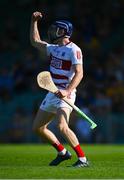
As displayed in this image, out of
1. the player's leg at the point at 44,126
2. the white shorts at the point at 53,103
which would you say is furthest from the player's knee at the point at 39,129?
the white shorts at the point at 53,103

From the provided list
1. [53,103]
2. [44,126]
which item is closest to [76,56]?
[53,103]

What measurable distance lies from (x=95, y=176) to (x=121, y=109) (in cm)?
1400

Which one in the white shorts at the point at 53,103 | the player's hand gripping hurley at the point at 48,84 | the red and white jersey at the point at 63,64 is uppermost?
the red and white jersey at the point at 63,64

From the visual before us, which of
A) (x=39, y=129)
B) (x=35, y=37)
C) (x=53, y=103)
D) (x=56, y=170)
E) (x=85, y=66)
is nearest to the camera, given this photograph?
(x=56, y=170)

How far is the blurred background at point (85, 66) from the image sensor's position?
25812mm

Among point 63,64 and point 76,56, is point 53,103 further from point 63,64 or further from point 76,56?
point 76,56

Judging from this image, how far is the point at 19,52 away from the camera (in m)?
29.8

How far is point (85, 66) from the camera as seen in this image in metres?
27.7

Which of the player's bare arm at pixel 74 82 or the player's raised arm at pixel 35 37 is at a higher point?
the player's raised arm at pixel 35 37

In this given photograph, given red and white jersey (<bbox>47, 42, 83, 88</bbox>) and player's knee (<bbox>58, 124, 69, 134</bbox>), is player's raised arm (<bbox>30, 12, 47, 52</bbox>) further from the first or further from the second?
player's knee (<bbox>58, 124, 69, 134</bbox>)

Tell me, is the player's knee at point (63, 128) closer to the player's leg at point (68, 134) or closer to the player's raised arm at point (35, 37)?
the player's leg at point (68, 134)

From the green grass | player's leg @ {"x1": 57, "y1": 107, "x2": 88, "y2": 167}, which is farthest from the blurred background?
player's leg @ {"x1": 57, "y1": 107, "x2": 88, "y2": 167}

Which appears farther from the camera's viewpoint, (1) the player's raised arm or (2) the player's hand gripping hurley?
(1) the player's raised arm

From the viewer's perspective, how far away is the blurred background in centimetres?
2581
